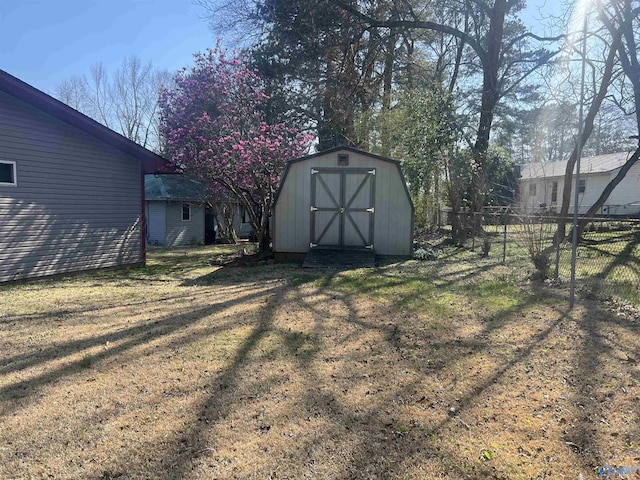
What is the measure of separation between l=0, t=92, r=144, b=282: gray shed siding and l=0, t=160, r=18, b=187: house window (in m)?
0.07

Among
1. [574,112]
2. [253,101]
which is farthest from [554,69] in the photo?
[253,101]

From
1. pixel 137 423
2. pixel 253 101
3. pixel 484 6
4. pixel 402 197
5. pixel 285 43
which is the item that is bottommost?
pixel 137 423

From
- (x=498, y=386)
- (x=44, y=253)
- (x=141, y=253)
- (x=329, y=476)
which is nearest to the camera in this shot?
(x=329, y=476)

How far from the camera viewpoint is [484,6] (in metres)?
14.0

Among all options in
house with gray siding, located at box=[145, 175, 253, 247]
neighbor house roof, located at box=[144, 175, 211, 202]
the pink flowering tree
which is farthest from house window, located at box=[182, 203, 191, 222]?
the pink flowering tree

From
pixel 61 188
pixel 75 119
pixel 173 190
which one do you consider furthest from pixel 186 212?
pixel 75 119

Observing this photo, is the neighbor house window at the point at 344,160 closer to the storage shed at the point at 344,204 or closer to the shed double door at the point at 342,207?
the storage shed at the point at 344,204

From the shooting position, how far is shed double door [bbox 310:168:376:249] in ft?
32.6

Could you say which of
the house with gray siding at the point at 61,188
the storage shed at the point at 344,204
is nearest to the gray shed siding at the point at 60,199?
the house with gray siding at the point at 61,188

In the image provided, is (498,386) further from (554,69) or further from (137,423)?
(554,69)

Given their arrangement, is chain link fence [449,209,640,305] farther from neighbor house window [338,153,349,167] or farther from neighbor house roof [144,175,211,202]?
neighbor house roof [144,175,211,202]

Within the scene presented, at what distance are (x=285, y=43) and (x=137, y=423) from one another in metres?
14.8

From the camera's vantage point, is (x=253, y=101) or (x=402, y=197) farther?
(x=253, y=101)

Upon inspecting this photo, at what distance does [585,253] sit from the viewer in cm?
958
